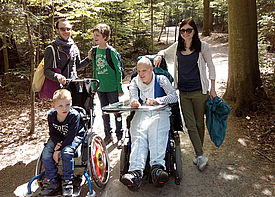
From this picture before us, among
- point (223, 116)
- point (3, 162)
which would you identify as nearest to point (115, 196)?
point (223, 116)

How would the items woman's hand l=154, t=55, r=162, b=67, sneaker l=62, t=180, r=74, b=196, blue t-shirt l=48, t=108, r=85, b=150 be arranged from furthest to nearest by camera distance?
woman's hand l=154, t=55, r=162, b=67 → blue t-shirt l=48, t=108, r=85, b=150 → sneaker l=62, t=180, r=74, b=196

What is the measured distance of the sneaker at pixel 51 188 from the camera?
112 inches

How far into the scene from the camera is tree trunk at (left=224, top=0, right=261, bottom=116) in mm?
5668

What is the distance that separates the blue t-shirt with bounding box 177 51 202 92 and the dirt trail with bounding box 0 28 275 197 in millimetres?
1315

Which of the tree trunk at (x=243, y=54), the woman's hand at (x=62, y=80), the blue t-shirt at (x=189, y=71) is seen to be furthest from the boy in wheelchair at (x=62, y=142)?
the tree trunk at (x=243, y=54)

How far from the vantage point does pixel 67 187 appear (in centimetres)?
282

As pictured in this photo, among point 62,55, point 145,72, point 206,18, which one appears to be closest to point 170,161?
point 145,72

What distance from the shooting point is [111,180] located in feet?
11.7

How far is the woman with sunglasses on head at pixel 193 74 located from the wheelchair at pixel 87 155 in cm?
130

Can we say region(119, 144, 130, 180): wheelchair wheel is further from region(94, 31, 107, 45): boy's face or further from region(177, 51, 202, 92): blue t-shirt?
region(94, 31, 107, 45): boy's face

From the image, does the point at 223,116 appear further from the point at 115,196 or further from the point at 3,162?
the point at 3,162

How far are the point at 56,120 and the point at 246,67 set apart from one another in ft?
15.4

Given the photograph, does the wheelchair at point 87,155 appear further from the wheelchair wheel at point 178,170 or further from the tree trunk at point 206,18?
the tree trunk at point 206,18

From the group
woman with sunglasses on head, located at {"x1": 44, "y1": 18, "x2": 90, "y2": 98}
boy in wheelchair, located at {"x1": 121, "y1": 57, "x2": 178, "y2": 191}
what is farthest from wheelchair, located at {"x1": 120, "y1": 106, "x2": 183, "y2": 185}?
woman with sunglasses on head, located at {"x1": 44, "y1": 18, "x2": 90, "y2": 98}
